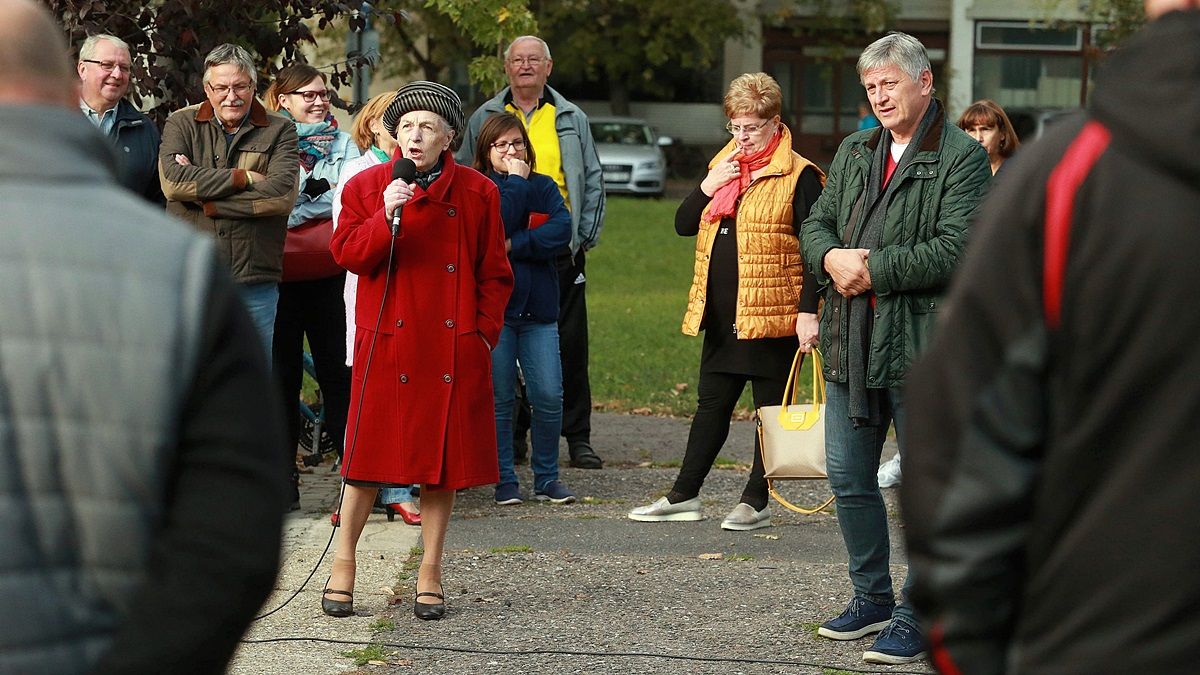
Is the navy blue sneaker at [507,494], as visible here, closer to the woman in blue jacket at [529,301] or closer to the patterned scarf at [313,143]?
the woman in blue jacket at [529,301]

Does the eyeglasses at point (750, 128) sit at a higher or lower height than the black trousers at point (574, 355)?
higher

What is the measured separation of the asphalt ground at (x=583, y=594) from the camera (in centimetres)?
559

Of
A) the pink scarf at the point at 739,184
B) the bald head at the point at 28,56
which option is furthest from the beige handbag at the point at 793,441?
the bald head at the point at 28,56

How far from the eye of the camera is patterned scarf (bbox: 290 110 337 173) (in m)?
7.96

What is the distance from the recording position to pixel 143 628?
2242 mm

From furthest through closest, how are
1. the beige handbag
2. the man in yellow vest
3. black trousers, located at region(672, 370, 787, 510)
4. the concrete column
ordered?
the concrete column
the man in yellow vest
black trousers, located at region(672, 370, 787, 510)
the beige handbag

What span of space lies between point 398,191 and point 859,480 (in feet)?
6.27

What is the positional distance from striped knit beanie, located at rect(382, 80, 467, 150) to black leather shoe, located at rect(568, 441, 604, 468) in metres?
3.28

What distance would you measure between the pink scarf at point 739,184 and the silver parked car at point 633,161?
2583 centimetres

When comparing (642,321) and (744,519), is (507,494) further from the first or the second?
(642,321)

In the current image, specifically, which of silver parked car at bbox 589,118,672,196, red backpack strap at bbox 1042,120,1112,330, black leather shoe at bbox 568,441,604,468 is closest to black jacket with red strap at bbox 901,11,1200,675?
red backpack strap at bbox 1042,120,1112,330

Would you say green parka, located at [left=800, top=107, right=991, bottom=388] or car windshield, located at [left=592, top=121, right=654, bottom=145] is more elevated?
green parka, located at [left=800, top=107, right=991, bottom=388]

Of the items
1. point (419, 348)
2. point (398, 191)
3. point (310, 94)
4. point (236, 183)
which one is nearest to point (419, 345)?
point (419, 348)

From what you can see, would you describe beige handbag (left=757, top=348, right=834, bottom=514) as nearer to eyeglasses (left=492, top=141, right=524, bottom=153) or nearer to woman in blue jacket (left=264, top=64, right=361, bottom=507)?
eyeglasses (left=492, top=141, right=524, bottom=153)
